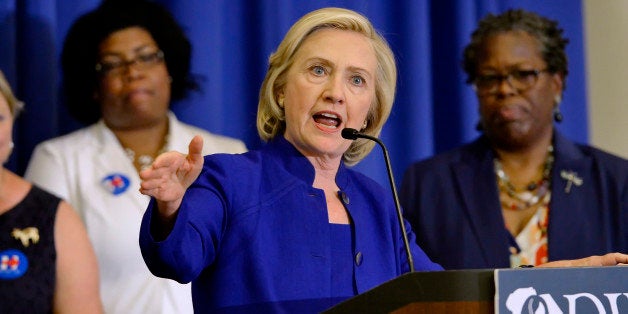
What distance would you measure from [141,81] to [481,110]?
3.45ft

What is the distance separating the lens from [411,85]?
151 inches

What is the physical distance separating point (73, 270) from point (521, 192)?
1.39 m

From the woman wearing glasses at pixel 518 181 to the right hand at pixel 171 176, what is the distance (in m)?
1.56

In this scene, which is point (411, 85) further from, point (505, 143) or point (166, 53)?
point (166, 53)

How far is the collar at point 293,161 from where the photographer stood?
200cm

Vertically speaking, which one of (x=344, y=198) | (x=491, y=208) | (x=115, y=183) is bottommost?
(x=491, y=208)

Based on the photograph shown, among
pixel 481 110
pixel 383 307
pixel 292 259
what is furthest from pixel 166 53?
pixel 383 307

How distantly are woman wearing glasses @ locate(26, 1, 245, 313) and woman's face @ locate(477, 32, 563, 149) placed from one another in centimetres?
79

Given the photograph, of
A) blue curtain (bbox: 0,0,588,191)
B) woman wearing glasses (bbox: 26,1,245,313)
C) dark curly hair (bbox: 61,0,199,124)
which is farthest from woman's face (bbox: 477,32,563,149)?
dark curly hair (bbox: 61,0,199,124)

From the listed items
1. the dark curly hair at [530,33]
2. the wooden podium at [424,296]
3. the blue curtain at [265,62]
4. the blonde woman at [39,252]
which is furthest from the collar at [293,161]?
the dark curly hair at [530,33]

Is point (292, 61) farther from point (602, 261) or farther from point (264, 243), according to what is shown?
point (602, 261)

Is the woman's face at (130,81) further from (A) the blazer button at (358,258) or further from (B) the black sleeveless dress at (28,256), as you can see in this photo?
(A) the blazer button at (358,258)

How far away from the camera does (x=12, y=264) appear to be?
7.82ft

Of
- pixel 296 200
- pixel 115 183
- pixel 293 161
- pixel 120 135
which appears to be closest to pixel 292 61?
pixel 293 161
